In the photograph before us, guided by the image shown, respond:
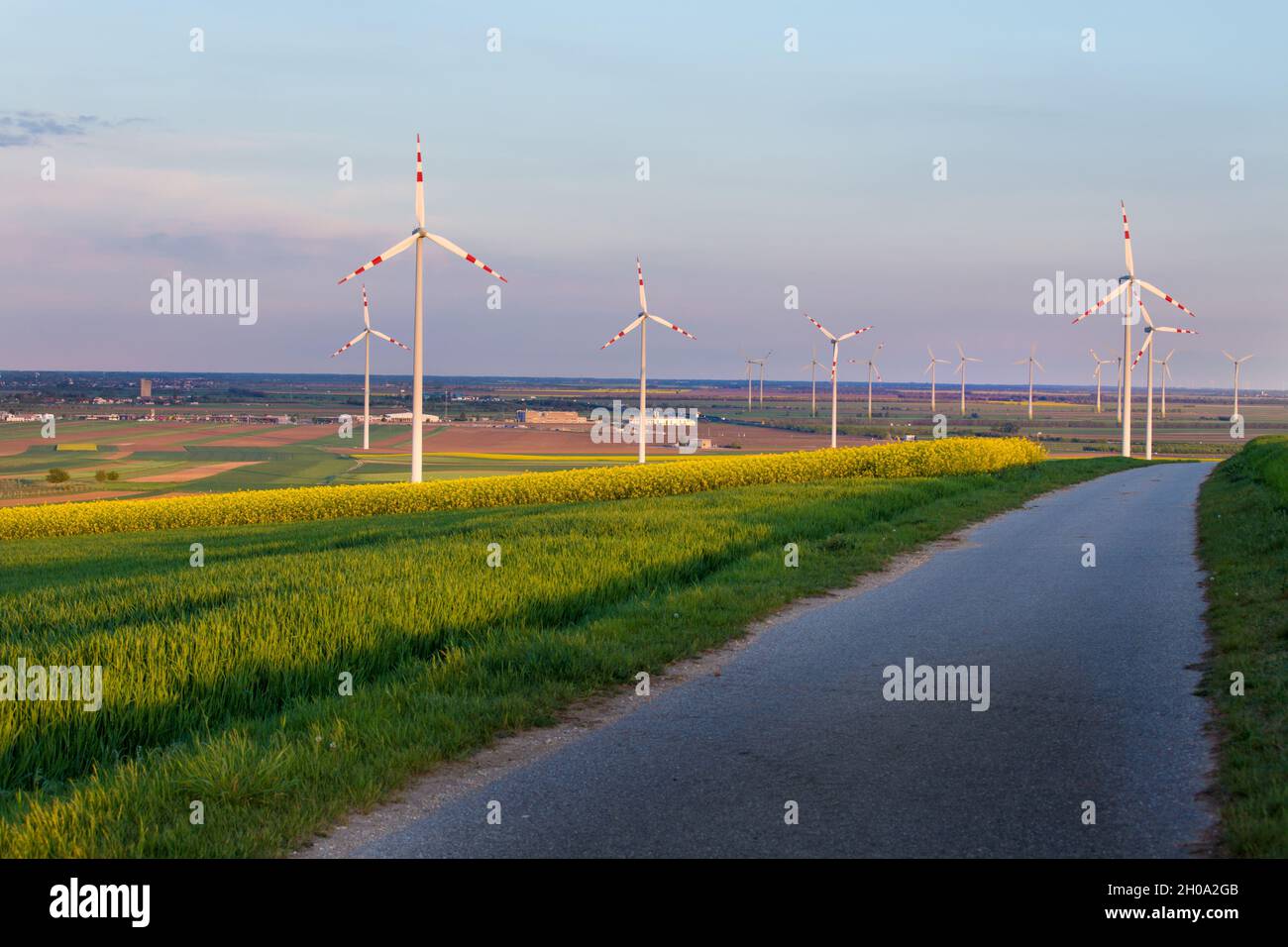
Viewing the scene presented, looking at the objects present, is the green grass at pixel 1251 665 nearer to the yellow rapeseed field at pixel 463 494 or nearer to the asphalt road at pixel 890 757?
the asphalt road at pixel 890 757

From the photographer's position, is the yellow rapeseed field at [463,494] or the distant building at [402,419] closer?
the yellow rapeseed field at [463,494]

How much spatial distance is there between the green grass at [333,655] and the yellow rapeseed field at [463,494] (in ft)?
62.0

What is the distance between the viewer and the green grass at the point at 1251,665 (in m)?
6.86

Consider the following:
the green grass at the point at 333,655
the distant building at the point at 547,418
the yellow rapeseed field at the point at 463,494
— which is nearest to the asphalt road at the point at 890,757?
the green grass at the point at 333,655

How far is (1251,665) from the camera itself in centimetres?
1068

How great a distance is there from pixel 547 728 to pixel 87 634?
19.0 ft

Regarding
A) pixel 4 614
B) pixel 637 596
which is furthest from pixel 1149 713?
pixel 4 614

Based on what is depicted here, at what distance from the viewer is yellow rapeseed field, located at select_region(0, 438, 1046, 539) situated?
139 ft

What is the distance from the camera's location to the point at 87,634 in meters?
12.2

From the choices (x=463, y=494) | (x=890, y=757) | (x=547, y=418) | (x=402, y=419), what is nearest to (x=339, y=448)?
(x=547, y=418)

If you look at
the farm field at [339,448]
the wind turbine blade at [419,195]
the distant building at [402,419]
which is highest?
the wind turbine blade at [419,195]

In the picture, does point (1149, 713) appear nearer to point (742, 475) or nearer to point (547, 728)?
point (547, 728)

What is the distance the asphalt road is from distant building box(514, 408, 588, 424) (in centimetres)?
15678
